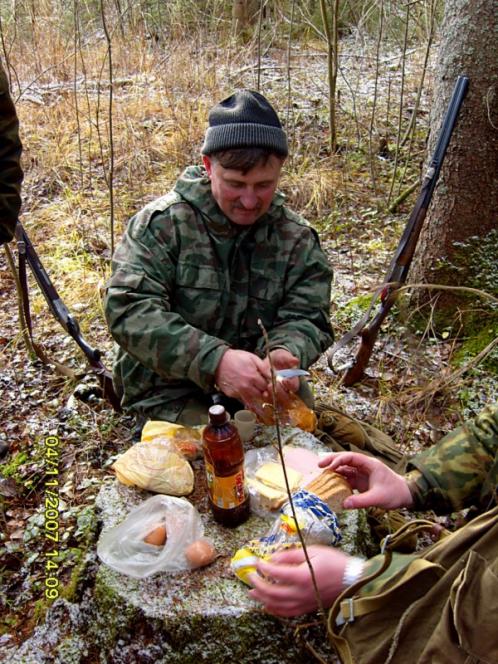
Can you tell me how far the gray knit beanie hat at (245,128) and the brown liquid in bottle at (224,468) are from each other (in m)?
1.14

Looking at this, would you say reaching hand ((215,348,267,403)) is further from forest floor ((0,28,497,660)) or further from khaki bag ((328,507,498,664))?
khaki bag ((328,507,498,664))

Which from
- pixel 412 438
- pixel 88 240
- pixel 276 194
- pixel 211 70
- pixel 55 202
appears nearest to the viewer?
pixel 276 194

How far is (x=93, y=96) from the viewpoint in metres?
7.26

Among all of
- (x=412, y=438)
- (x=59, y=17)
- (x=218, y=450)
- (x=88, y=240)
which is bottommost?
(x=412, y=438)

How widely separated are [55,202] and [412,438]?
4515mm

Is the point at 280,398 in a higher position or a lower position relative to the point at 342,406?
higher

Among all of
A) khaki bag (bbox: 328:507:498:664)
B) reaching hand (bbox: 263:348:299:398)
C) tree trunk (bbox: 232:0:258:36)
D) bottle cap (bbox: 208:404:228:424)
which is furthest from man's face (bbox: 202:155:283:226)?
tree trunk (bbox: 232:0:258:36)

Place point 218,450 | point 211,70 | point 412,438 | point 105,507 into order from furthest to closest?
1. point 211,70
2. point 412,438
3. point 105,507
4. point 218,450

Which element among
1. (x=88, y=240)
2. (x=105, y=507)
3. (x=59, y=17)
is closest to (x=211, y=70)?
(x=59, y=17)

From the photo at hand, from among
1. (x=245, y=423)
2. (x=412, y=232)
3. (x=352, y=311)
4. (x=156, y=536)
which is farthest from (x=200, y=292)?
(x=352, y=311)

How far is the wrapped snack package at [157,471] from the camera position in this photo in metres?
1.95

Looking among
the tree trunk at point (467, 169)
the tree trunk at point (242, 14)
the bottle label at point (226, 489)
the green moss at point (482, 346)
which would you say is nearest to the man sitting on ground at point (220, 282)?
the bottle label at point (226, 489)

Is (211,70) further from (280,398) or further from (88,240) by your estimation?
(280,398)

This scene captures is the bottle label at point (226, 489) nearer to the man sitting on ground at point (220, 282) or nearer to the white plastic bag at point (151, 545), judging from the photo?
the white plastic bag at point (151, 545)
